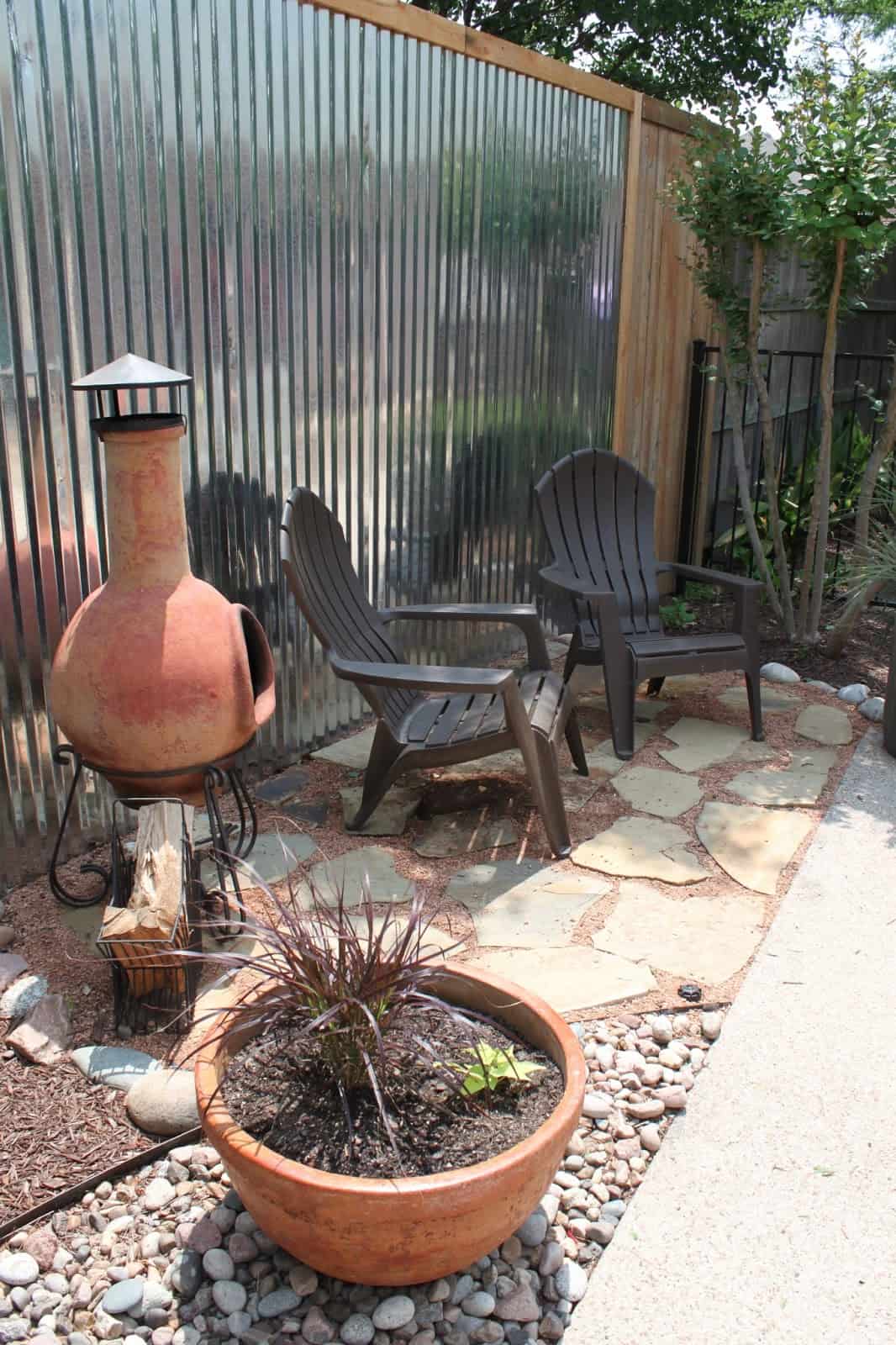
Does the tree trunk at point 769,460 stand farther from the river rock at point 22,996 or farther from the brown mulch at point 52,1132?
the brown mulch at point 52,1132

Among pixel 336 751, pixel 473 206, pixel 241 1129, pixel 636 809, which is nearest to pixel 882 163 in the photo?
pixel 473 206

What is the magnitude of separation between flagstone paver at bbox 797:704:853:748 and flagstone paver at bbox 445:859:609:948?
1.54 meters

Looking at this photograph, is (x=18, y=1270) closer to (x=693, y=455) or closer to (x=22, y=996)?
(x=22, y=996)

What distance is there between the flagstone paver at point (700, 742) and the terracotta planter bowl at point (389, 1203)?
2.38m

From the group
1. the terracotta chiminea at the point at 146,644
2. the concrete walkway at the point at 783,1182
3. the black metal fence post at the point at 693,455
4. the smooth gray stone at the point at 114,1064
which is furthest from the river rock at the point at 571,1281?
the black metal fence post at the point at 693,455

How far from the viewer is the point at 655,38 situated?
13.1 metres

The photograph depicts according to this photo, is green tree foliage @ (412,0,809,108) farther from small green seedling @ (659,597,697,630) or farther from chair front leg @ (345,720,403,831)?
chair front leg @ (345,720,403,831)

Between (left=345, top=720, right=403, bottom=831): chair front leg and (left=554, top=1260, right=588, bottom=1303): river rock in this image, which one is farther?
(left=345, top=720, right=403, bottom=831): chair front leg

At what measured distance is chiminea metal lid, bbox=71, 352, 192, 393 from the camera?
2537 mm

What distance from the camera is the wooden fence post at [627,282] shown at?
540 cm

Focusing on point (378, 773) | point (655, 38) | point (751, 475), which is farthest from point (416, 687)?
point (655, 38)

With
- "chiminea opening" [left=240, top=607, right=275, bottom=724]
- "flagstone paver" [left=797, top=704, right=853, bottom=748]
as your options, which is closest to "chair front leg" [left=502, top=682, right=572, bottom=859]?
"chiminea opening" [left=240, top=607, right=275, bottom=724]

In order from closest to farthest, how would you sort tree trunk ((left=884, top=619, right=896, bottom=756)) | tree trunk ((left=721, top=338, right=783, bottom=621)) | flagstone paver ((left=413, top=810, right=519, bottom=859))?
flagstone paver ((left=413, top=810, right=519, bottom=859)) < tree trunk ((left=884, top=619, right=896, bottom=756)) < tree trunk ((left=721, top=338, right=783, bottom=621))

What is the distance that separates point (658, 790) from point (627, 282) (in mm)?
2804
